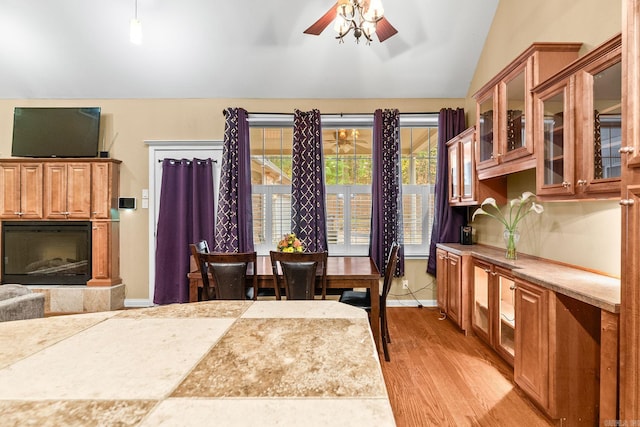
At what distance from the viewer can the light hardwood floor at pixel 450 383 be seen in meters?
2.07

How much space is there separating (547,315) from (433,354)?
123 cm

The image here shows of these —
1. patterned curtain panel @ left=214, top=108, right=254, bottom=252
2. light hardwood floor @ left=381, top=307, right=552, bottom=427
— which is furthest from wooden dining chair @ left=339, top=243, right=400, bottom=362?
patterned curtain panel @ left=214, top=108, right=254, bottom=252

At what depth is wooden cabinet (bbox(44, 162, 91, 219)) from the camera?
4.21m

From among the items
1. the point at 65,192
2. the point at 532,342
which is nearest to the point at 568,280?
the point at 532,342

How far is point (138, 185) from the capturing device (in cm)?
450

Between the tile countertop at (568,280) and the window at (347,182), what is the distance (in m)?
1.61

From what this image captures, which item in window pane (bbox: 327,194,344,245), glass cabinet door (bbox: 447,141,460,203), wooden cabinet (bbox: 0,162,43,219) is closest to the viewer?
glass cabinet door (bbox: 447,141,460,203)

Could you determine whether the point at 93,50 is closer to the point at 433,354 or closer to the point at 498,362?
the point at 433,354

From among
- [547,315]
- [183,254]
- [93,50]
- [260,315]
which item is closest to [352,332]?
[260,315]

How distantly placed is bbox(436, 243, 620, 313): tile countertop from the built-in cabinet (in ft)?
14.7

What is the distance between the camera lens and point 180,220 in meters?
4.35

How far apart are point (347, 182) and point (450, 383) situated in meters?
2.74

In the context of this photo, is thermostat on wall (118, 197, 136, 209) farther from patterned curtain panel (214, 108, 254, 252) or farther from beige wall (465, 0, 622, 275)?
beige wall (465, 0, 622, 275)

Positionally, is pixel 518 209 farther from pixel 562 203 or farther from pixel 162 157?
pixel 162 157
